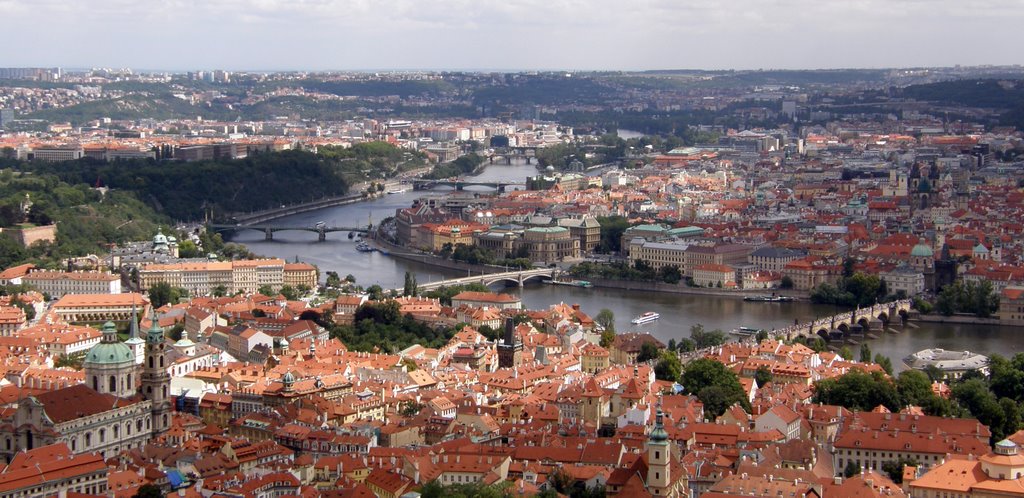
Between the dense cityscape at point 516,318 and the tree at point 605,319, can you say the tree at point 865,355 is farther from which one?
the tree at point 605,319

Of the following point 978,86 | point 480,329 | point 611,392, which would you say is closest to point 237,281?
point 480,329

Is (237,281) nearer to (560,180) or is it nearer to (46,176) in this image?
(46,176)

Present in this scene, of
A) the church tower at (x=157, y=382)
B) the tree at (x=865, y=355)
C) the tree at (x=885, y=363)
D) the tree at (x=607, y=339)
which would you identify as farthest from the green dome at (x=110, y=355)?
the tree at (x=865, y=355)

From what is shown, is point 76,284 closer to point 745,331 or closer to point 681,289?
point 745,331

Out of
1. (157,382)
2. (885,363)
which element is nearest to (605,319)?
(885,363)

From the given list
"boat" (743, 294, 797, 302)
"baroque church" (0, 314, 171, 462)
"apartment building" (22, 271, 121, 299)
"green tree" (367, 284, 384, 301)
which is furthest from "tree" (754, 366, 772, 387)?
"apartment building" (22, 271, 121, 299)

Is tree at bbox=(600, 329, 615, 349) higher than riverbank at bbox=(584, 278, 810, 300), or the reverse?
tree at bbox=(600, 329, 615, 349)

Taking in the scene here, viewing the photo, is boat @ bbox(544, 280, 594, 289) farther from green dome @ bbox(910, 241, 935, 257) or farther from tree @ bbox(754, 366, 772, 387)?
tree @ bbox(754, 366, 772, 387)
